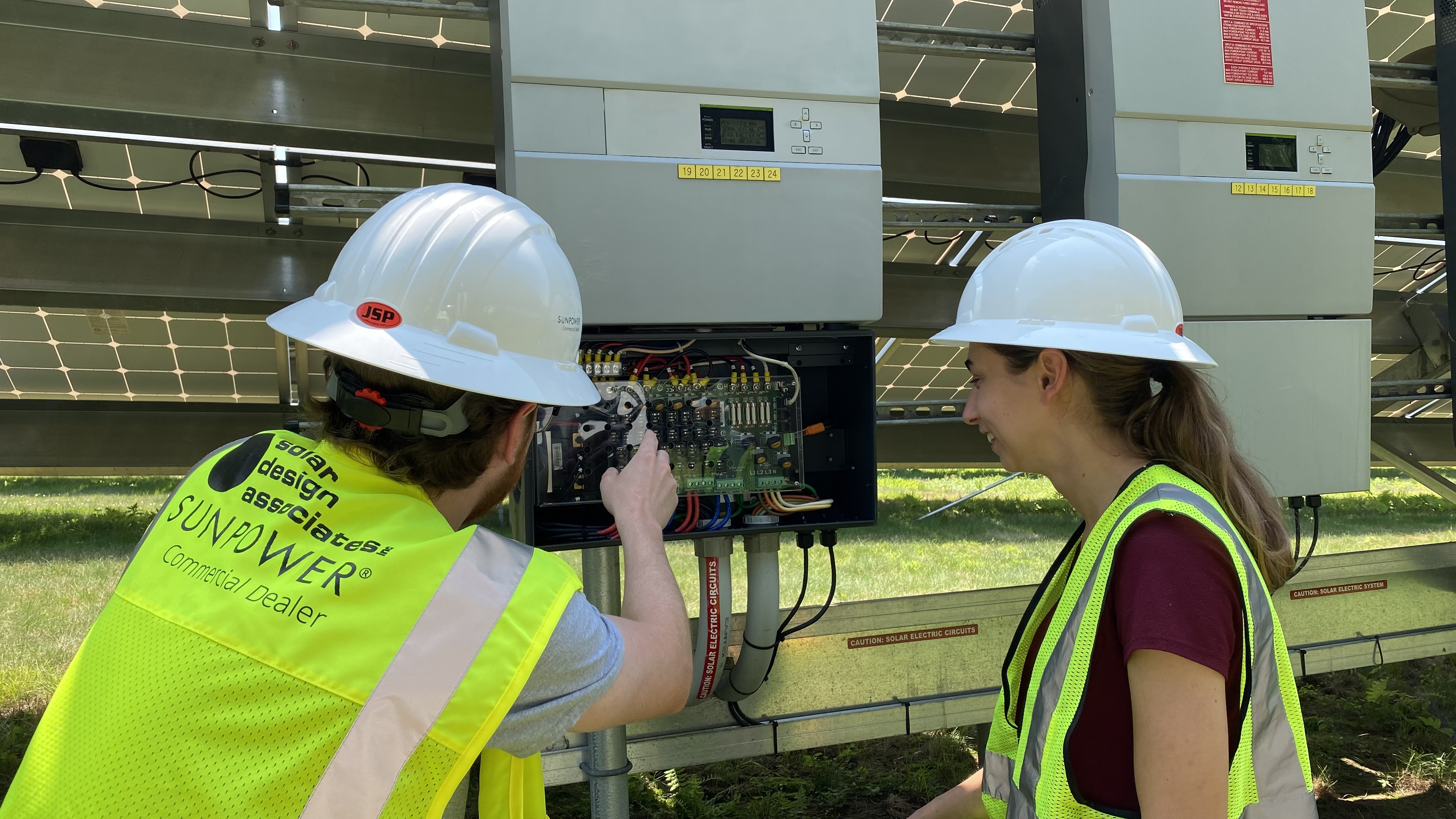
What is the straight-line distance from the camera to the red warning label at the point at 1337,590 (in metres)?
3.09

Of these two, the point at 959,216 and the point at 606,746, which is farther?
the point at 959,216

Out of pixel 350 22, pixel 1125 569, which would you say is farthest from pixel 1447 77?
pixel 350 22

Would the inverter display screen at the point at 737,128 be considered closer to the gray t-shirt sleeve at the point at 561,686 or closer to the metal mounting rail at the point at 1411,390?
the gray t-shirt sleeve at the point at 561,686

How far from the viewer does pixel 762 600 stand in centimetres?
215

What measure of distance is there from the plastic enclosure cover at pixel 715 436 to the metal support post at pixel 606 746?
18 cm

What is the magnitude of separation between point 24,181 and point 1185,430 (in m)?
3.63

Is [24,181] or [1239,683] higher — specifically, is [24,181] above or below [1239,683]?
above

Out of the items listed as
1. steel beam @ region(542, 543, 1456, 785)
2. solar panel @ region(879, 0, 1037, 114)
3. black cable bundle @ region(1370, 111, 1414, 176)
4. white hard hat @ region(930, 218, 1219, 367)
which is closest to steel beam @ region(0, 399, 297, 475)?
steel beam @ region(542, 543, 1456, 785)

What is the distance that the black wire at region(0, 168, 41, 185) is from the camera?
10.3ft

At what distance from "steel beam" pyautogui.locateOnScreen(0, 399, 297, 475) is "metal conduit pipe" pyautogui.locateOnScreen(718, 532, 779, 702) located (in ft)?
8.46

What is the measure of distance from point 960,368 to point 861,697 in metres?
2.93

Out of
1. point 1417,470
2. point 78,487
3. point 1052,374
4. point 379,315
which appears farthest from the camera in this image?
point 78,487

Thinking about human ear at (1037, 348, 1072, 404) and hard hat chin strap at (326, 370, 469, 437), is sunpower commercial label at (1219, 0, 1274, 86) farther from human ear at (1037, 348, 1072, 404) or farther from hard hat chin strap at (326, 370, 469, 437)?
hard hat chin strap at (326, 370, 469, 437)

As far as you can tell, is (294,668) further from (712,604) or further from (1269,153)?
(1269,153)
